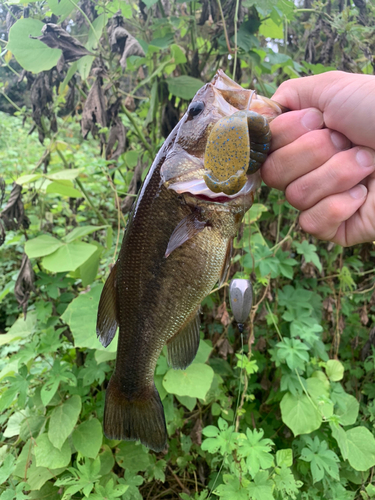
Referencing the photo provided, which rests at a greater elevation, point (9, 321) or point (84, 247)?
point (84, 247)

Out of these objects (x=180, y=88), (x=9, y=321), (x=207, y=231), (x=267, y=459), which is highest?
(x=180, y=88)

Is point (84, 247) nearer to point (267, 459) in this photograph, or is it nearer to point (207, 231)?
point (207, 231)

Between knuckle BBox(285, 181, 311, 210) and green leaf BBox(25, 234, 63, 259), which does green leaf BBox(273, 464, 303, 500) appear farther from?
green leaf BBox(25, 234, 63, 259)

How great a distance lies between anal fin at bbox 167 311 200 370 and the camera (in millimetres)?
1119

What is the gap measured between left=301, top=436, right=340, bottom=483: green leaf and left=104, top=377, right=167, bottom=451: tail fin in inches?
32.3

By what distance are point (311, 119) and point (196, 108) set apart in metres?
0.34

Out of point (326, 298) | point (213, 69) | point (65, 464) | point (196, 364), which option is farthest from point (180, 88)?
point (65, 464)

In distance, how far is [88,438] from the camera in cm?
152

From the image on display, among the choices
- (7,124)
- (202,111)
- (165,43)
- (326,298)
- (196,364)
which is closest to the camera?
(202,111)

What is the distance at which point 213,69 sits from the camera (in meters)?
1.96

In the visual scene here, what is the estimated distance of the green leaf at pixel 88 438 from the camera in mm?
1476

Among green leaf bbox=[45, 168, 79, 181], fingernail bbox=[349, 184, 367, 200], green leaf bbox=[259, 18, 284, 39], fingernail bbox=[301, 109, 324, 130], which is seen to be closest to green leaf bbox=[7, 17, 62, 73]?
green leaf bbox=[45, 168, 79, 181]

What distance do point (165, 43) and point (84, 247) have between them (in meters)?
1.13

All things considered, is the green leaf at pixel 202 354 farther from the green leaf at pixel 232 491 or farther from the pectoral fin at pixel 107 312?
the pectoral fin at pixel 107 312
